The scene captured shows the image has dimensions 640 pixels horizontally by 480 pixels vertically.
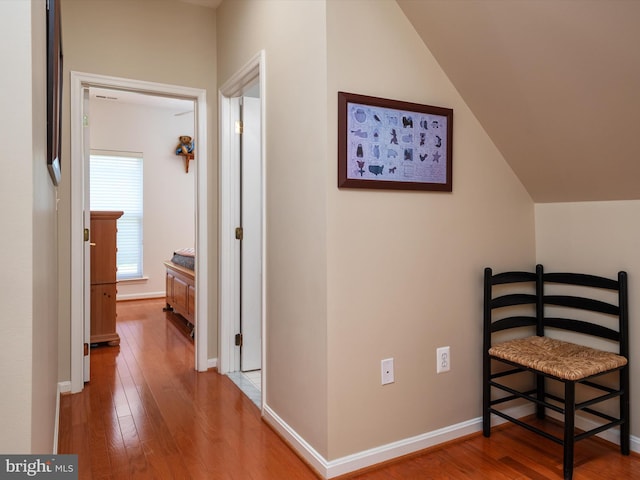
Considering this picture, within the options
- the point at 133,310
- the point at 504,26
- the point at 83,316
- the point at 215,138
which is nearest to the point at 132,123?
the point at 133,310

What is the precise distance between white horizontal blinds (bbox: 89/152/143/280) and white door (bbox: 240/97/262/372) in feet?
12.3

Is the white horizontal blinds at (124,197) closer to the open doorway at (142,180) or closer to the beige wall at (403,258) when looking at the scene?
the open doorway at (142,180)

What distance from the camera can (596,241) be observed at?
2.35 m

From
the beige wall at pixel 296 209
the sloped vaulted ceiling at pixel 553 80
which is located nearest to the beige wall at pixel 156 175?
the beige wall at pixel 296 209

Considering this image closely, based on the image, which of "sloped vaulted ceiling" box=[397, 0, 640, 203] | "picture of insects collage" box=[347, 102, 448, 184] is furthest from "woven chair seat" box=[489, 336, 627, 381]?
"picture of insects collage" box=[347, 102, 448, 184]

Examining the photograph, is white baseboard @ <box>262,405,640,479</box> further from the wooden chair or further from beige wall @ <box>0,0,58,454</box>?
beige wall @ <box>0,0,58,454</box>

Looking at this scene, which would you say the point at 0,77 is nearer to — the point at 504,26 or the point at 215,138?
the point at 504,26

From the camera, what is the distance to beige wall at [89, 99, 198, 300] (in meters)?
6.27

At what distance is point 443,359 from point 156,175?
544 cm

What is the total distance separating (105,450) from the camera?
2.22 m

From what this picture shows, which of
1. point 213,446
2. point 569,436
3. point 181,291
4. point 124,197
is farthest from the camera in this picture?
point 124,197

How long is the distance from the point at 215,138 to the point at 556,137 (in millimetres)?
2276

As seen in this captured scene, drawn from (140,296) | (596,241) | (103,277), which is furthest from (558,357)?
(140,296)

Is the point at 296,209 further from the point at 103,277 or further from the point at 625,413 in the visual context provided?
the point at 103,277
